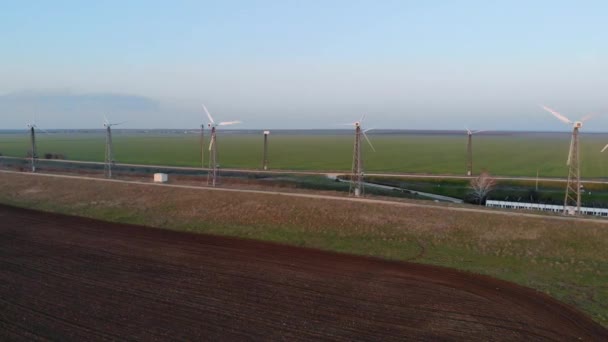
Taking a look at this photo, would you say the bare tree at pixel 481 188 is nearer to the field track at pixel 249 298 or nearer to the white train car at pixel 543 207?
the white train car at pixel 543 207

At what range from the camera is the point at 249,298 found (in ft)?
80.8

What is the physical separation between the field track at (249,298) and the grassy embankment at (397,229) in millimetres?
2664

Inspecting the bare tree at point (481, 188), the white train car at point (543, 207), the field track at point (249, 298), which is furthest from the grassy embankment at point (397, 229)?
the bare tree at point (481, 188)

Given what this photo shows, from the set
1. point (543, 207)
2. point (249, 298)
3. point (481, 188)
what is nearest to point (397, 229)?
point (249, 298)

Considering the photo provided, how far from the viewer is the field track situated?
2084cm

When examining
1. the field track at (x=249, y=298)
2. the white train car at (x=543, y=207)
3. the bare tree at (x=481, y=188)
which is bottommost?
the field track at (x=249, y=298)

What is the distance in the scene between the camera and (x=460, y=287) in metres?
27.3

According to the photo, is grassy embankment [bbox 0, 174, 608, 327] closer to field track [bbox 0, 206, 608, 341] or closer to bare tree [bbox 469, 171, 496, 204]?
field track [bbox 0, 206, 608, 341]

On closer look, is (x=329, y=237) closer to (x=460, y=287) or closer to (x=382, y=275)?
(x=382, y=275)

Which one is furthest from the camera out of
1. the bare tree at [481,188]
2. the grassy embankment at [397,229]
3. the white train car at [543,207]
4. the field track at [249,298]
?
the bare tree at [481,188]

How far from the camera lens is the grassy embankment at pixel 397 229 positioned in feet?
99.7

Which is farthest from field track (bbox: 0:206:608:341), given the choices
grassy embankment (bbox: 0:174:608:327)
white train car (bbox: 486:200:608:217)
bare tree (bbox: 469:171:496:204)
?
bare tree (bbox: 469:171:496:204)

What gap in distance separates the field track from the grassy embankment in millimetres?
2664

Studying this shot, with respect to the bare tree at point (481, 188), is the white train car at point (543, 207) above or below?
below
